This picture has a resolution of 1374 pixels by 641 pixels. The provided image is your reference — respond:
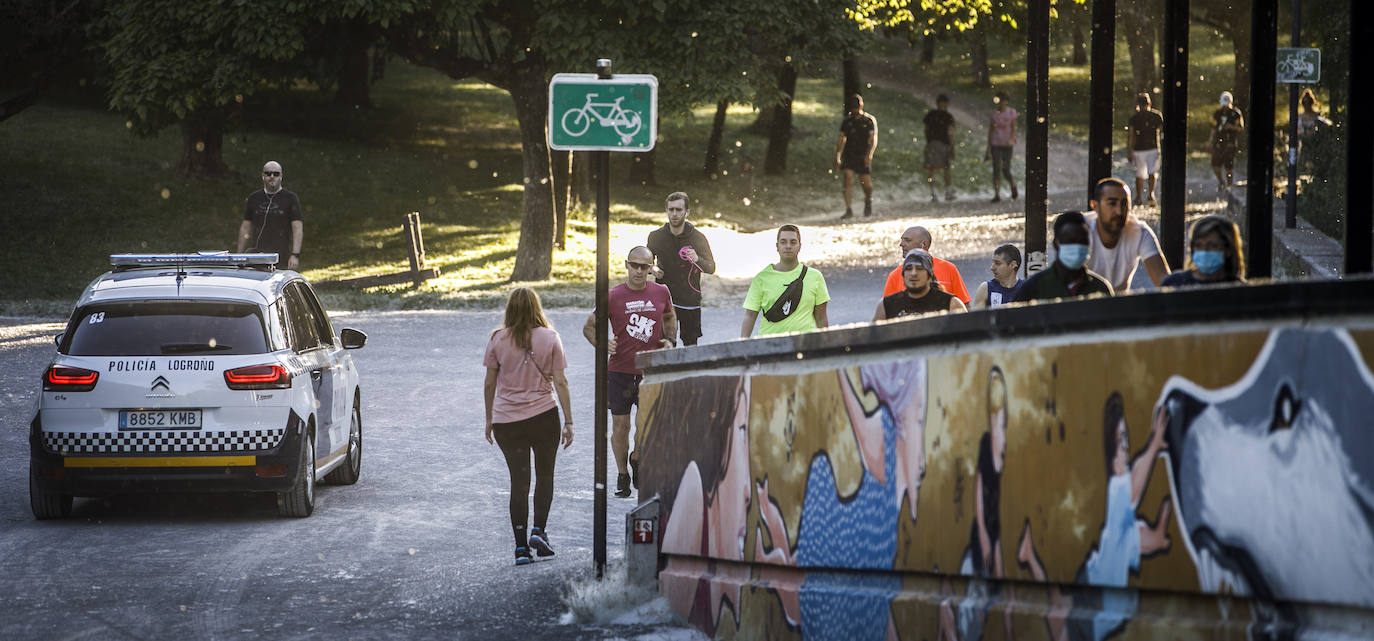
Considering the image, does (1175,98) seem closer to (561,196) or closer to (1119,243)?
(1119,243)

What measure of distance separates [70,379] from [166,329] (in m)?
0.65

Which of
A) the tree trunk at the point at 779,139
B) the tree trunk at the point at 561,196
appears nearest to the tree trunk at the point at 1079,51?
the tree trunk at the point at 779,139

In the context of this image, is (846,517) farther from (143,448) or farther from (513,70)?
(513,70)

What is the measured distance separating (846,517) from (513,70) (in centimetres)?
1968

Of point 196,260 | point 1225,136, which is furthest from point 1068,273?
point 1225,136

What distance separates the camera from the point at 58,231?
98.4ft

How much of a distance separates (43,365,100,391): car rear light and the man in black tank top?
4.84 m

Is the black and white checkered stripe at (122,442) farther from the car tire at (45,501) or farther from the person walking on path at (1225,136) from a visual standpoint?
the person walking on path at (1225,136)

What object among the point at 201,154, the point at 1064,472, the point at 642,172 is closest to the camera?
the point at 1064,472

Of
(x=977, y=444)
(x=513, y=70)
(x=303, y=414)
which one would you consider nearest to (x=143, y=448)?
(x=303, y=414)

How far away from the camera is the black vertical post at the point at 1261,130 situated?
8398 millimetres

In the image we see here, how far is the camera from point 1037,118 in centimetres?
1325

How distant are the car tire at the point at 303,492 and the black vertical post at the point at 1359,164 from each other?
21.7 feet

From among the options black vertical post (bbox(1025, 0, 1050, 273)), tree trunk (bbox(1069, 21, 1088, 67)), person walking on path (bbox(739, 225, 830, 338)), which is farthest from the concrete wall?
tree trunk (bbox(1069, 21, 1088, 67))
